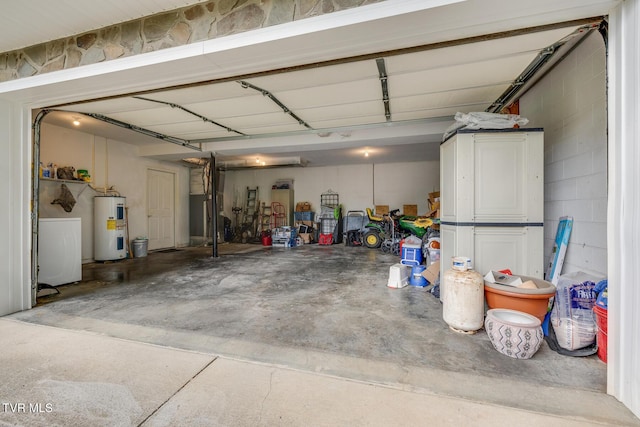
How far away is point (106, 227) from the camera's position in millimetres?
5609

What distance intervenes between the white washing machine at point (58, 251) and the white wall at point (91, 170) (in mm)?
1730

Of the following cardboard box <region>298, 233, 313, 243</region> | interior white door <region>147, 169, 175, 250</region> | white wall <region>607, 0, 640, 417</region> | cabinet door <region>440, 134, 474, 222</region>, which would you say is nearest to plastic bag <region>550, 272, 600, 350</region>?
white wall <region>607, 0, 640, 417</region>

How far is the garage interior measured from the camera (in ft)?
5.97

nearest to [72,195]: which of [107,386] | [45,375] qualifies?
[45,375]

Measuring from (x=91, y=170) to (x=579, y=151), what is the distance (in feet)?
25.9

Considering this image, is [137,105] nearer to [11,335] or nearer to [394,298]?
[11,335]

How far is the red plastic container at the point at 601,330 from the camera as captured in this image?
70.0 inches

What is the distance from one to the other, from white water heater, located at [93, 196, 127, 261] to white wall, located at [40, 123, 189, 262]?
0.20m

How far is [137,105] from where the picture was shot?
11.3ft

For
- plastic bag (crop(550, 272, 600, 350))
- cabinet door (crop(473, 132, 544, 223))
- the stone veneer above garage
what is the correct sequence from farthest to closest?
cabinet door (crop(473, 132, 544, 223)), plastic bag (crop(550, 272, 600, 350)), the stone veneer above garage

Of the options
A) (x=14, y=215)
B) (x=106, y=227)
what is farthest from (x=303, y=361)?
(x=106, y=227)

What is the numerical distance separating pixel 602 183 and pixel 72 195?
779cm

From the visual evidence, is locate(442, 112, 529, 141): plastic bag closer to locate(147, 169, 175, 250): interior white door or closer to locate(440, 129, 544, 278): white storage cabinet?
locate(440, 129, 544, 278): white storage cabinet

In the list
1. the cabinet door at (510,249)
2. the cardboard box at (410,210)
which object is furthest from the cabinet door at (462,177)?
the cardboard box at (410,210)
